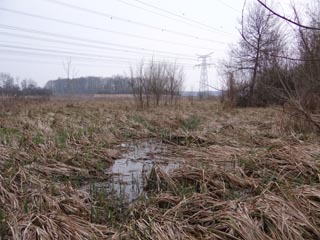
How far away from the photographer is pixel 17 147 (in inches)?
218

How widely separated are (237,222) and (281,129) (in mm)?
5699

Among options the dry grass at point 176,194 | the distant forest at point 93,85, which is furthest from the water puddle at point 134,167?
the distant forest at point 93,85

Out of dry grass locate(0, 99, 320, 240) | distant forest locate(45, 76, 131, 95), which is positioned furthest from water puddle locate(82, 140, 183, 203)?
distant forest locate(45, 76, 131, 95)

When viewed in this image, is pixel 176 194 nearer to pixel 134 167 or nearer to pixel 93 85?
pixel 134 167

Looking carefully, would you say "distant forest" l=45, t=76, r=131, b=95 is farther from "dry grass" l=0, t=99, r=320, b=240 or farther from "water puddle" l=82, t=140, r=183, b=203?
"dry grass" l=0, t=99, r=320, b=240

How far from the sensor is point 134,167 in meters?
5.30

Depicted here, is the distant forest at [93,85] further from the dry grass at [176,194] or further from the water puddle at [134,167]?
the dry grass at [176,194]

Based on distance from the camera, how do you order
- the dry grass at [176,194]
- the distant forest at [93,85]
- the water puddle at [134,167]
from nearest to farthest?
1. the dry grass at [176,194]
2. the water puddle at [134,167]
3. the distant forest at [93,85]

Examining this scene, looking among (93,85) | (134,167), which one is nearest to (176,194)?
(134,167)

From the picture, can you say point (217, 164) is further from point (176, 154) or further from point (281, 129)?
point (281, 129)

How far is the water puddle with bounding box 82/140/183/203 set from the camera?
405cm

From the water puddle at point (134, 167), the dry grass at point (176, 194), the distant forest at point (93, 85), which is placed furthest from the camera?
the distant forest at point (93, 85)

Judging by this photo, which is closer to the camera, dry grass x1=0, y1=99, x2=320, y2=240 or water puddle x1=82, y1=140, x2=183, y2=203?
dry grass x1=0, y1=99, x2=320, y2=240

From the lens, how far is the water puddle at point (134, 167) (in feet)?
13.3
